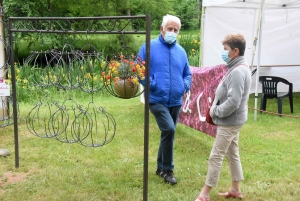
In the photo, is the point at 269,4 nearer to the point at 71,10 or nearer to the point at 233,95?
the point at 233,95

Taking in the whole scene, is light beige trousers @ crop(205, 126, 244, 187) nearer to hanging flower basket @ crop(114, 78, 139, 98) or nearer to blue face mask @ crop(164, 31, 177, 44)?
hanging flower basket @ crop(114, 78, 139, 98)

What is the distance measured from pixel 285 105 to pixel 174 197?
17.2ft

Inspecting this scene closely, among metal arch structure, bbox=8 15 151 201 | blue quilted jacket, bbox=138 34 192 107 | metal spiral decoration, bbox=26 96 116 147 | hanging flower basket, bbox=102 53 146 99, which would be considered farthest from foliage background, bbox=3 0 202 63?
hanging flower basket, bbox=102 53 146 99

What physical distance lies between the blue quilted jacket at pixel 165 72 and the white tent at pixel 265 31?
489 cm

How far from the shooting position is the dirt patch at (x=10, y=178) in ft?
12.7

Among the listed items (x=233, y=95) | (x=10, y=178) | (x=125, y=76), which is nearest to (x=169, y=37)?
(x=125, y=76)

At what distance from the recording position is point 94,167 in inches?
171

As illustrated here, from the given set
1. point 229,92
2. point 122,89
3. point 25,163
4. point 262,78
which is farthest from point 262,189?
point 262,78

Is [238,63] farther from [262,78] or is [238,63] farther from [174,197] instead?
[262,78]

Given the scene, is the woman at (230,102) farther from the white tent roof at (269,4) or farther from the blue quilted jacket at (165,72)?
the white tent roof at (269,4)

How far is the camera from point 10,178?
4000 millimetres

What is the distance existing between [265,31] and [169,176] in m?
6.19

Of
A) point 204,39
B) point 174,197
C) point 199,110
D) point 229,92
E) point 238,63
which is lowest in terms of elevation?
point 174,197

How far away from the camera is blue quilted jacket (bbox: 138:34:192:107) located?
3621 mm
